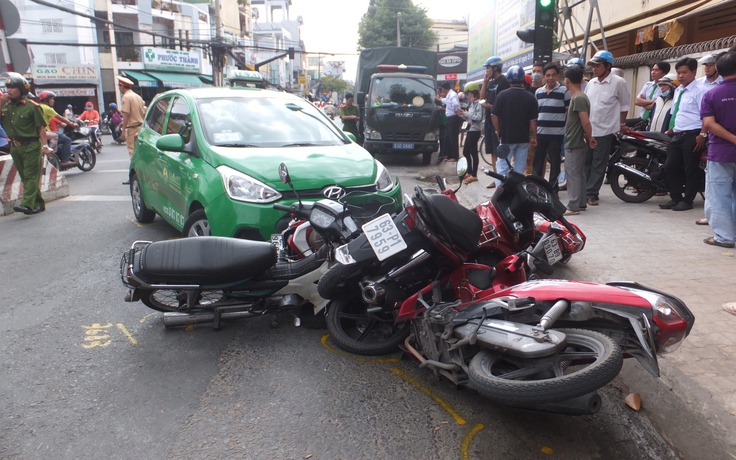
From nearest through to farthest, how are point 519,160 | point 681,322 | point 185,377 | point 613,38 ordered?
point 681,322 < point 185,377 < point 519,160 < point 613,38

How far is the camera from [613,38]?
1476 centimetres

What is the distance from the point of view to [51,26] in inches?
1319

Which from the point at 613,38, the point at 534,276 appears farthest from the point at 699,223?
the point at 613,38

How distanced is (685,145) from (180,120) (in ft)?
19.1

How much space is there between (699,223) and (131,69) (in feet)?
126

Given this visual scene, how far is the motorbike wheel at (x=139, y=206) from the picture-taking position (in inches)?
275

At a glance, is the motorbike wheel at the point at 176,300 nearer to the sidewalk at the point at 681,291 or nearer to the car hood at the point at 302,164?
the car hood at the point at 302,164

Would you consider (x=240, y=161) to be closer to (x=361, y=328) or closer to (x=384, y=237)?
(x=361, y=328)

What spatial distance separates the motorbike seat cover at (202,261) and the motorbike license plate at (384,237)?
880 mm

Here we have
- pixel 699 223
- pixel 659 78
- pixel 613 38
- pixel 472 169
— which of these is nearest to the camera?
pixel 699 223

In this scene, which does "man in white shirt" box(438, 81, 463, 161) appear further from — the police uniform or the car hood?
the police uniform

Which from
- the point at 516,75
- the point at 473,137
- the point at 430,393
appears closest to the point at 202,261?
the point at 430,393

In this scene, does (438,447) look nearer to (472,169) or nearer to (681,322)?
(681,322)

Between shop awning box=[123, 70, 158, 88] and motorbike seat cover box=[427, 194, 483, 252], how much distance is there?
3731cm
